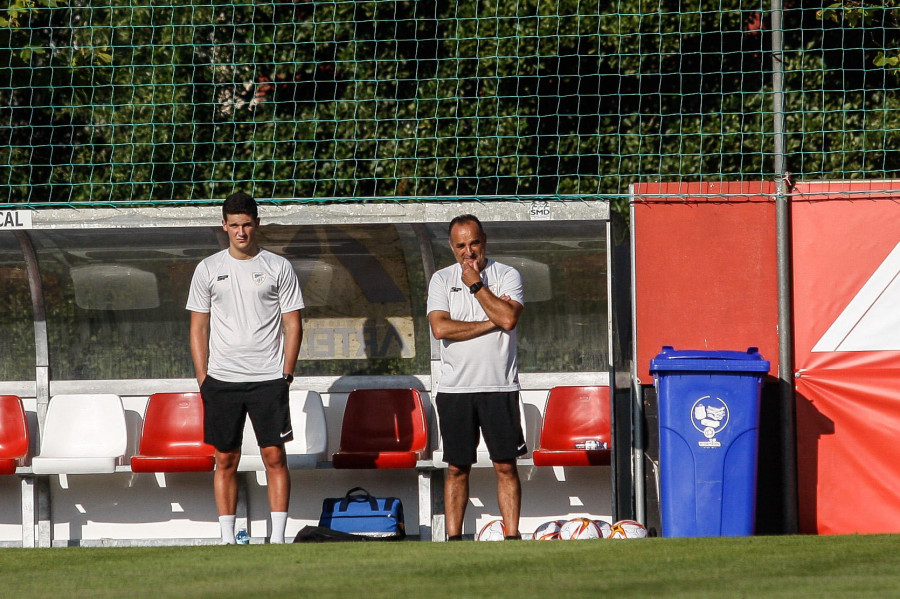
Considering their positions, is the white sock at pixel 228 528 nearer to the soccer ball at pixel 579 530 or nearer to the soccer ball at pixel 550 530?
the soccer ball at pixel 550 530

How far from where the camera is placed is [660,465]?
258 inches

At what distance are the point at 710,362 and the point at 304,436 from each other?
8.77 feet

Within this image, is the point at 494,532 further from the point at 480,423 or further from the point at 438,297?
the point at 438,297

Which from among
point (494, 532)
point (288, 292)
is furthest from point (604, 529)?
point (288, 292)

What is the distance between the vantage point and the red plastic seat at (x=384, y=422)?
7.81 metres

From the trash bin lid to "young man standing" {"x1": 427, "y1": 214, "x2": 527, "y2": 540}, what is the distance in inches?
31.4

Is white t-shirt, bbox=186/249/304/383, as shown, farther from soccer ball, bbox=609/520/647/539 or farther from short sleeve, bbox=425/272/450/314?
soccer ball, bbox=609/520/647/539

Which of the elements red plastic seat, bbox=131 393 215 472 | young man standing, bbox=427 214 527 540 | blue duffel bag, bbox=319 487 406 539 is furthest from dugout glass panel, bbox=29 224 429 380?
young man standing, bbox=427 214 527 540

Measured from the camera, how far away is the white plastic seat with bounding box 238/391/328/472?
7.52 m

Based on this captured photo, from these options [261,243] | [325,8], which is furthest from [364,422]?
[325,8]

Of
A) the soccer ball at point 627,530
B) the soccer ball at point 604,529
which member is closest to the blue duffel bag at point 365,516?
the soccer ball at point 604,529

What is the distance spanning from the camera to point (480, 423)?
6414 mm

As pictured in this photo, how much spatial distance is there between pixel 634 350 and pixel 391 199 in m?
1.64

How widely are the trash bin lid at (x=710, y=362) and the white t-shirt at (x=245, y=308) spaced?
76.1 inches
